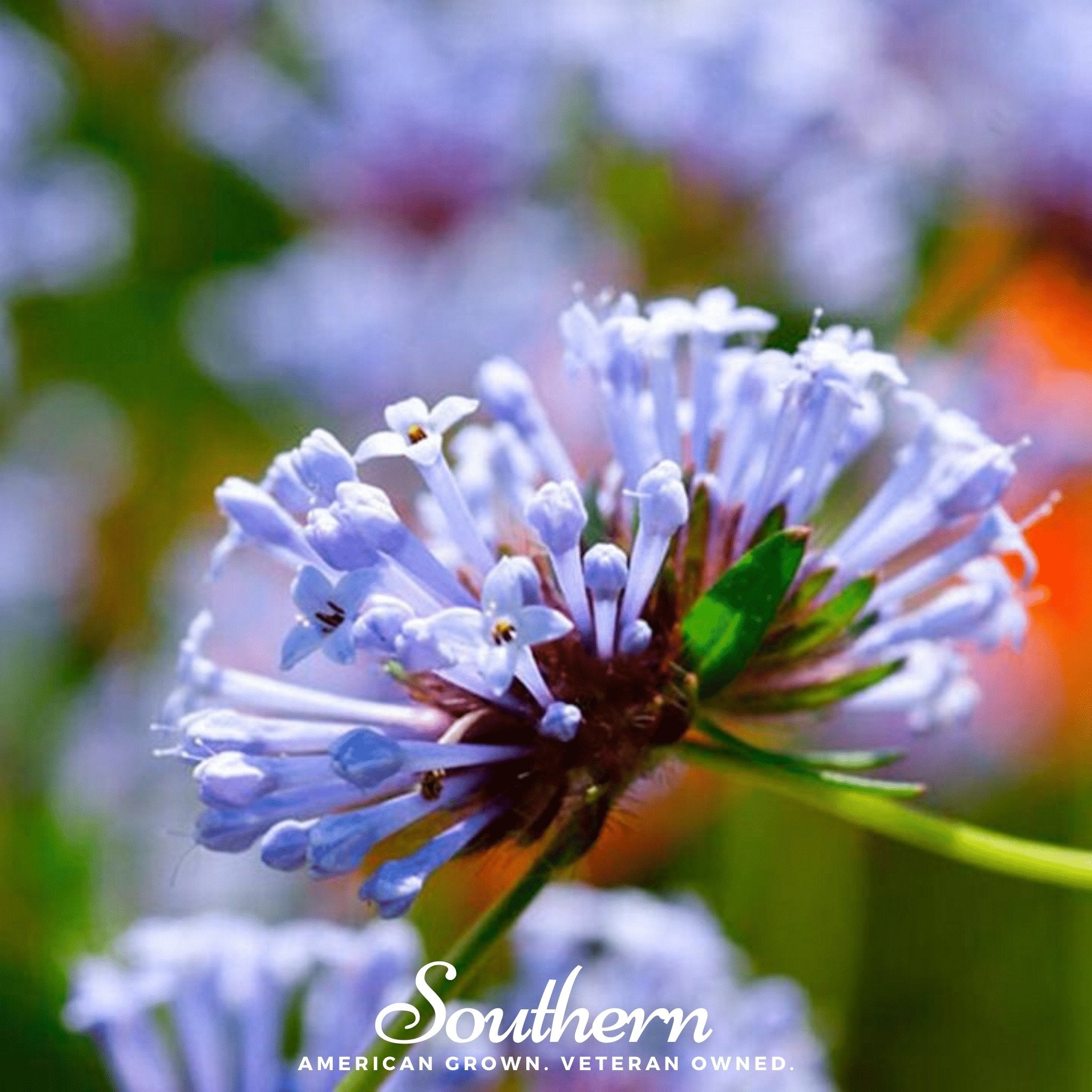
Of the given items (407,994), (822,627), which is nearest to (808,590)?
(822,627)

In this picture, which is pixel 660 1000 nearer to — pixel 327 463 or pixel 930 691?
pixel 930 691

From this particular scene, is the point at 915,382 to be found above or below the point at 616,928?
above

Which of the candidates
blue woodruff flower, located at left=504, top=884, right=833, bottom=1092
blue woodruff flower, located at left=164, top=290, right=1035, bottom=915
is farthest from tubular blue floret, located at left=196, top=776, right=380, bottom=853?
blue woodruff flower, located at left=504, top=884, right=833, bottom=1092

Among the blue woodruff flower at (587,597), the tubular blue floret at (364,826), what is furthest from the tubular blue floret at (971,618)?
the tubular blue floret at (364,826)

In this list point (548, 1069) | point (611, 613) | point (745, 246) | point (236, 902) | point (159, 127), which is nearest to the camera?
point (611, 613)

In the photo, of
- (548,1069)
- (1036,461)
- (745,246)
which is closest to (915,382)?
(1036,461)

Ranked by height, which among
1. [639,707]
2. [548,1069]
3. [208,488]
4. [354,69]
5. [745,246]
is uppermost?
[354,69]

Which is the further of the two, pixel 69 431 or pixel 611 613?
pixel 69 431

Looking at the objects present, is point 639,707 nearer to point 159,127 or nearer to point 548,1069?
point 548,1069
